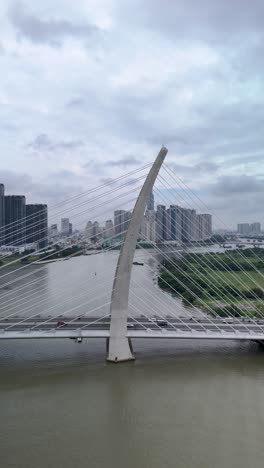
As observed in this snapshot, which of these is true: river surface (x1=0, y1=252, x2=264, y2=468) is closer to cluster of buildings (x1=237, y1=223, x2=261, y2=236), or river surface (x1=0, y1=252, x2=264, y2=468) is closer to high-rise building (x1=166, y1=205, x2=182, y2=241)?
high-rise building (x1=166, y1=205, x2=182, y2=241)

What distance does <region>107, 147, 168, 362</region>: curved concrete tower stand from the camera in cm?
683

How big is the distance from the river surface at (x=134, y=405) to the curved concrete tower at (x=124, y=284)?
0.29 m

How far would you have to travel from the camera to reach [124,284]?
22.8 ft

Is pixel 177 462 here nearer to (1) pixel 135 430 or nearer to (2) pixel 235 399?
(1) pixel 135 430

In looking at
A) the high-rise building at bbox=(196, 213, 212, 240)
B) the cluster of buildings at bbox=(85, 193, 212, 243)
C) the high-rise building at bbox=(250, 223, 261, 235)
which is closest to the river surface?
the cluster of buildings at bbox=(85, 193, 212, 243)

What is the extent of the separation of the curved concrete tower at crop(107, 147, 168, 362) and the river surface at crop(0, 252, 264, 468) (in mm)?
285

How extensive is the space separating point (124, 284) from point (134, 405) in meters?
2.11

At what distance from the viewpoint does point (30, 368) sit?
6.59 metres

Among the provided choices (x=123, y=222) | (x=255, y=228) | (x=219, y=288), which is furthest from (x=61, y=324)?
(x=255, y=228)

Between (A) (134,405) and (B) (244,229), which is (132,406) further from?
(B) (244,229)

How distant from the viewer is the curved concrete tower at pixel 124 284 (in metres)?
6.83

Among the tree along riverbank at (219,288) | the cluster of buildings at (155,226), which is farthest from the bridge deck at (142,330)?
the cluster of buildings at (155,226)

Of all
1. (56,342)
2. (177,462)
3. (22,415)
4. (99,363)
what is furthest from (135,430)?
(56,342)

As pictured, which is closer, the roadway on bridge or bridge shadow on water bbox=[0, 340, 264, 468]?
bridge shadow on water bbox=[0, 340, 264, 468]
